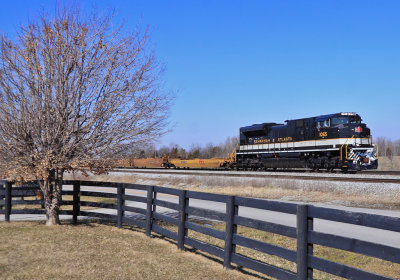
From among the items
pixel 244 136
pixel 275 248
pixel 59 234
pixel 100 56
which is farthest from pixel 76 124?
pixel 244 136

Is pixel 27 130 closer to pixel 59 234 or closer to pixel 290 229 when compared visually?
pixel 59 234

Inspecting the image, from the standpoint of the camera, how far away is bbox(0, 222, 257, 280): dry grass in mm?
6387

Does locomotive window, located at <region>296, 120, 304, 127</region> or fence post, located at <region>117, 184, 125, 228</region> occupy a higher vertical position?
locomotive window, located at <region>296, 120, 304, 127</region>

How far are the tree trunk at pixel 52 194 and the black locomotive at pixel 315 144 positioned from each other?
20390mm

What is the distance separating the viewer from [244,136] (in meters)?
37.5

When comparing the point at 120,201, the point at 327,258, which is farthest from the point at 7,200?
the point at 327,258

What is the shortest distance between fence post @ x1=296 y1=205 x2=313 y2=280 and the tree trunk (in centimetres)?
781

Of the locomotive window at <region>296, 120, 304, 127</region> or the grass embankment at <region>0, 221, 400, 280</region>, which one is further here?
the locomotive window at <region>296, 120, 304, 127</region>

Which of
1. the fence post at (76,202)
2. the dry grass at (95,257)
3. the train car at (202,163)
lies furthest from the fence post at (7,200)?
the train car at (202,163)

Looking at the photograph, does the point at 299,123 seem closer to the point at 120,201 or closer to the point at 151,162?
the point at 120,201

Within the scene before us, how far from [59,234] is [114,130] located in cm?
297

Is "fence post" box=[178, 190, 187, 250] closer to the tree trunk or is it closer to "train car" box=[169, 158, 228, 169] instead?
the tree trunk

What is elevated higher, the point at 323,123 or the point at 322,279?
the point at 323,123

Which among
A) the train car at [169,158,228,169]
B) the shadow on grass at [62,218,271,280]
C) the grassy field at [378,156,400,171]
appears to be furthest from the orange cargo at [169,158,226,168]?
the shadow on grass at [62,218,271,280]
